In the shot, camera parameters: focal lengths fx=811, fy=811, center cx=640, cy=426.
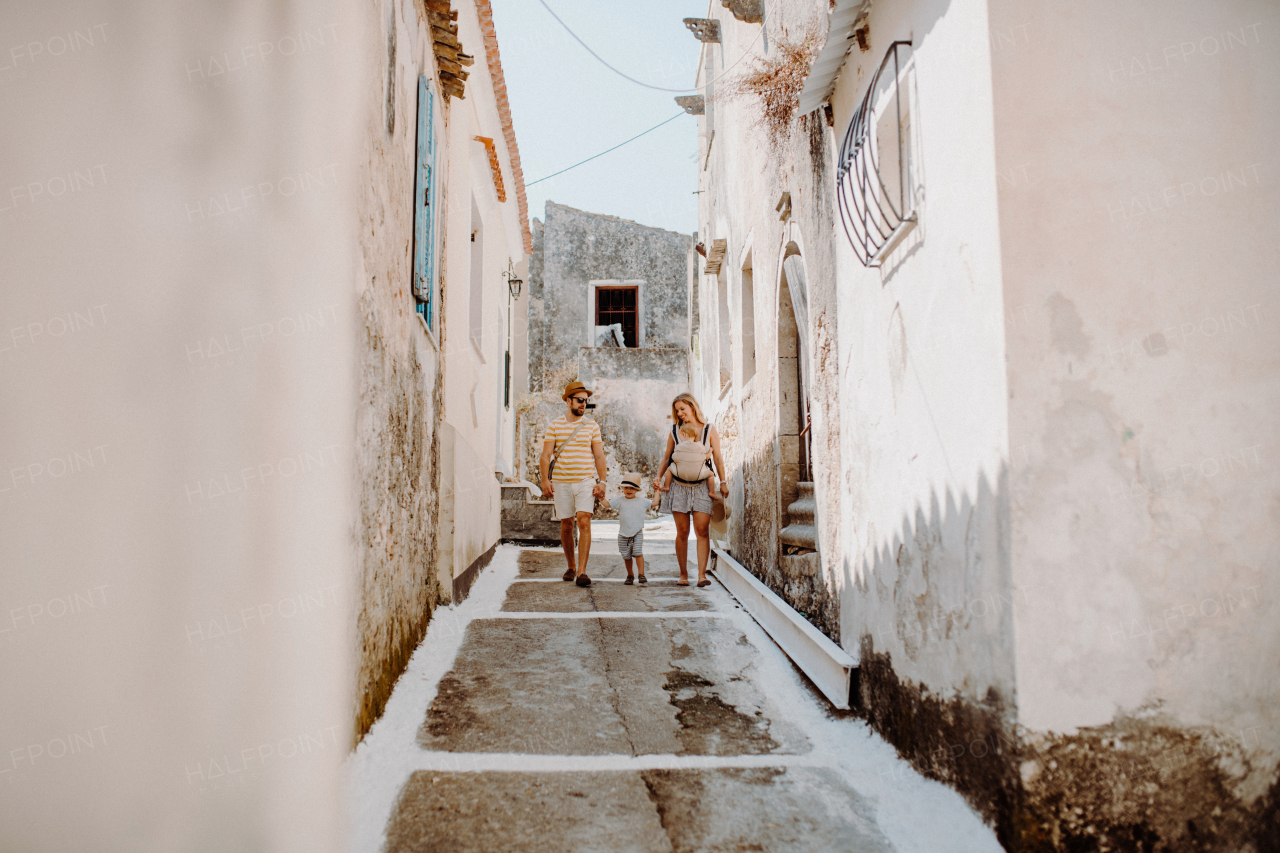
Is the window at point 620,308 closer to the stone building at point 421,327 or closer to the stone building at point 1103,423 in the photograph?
the stone building at point 421,327

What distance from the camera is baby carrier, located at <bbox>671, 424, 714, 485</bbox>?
607cm

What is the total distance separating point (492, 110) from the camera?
782 centimetres

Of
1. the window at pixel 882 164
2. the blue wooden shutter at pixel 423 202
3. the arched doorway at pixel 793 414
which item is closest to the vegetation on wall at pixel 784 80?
the arched doorway at pixel 793 414

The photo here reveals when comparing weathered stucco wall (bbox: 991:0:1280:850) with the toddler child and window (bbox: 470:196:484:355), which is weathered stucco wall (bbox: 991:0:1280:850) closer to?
the toddler child

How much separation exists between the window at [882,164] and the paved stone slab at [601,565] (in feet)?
13.0

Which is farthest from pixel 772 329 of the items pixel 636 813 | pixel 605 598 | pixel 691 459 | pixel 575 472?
pixel 636 813

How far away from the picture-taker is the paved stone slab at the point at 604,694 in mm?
2973

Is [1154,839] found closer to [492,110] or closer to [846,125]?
[846,125]

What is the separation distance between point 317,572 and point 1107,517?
7.30 ft

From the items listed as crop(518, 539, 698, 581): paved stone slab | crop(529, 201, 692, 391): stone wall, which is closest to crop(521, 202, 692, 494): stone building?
crop(529, 201, 692, 391): stone wall

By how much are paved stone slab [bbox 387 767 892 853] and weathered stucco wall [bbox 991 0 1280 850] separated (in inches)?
25.2

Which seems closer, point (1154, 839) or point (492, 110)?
point (1154, 839)

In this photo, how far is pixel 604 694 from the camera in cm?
346

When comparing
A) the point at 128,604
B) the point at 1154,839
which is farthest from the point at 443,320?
the point at 1154,839
